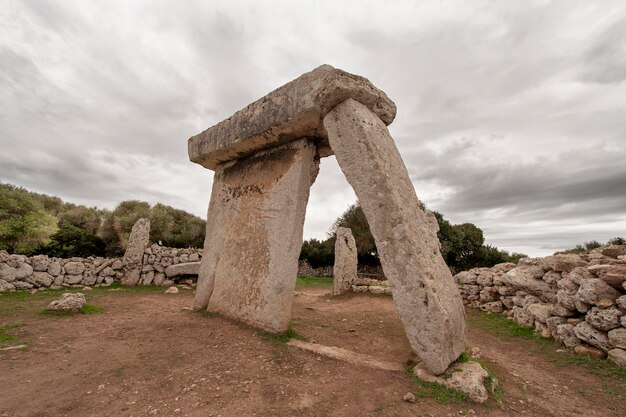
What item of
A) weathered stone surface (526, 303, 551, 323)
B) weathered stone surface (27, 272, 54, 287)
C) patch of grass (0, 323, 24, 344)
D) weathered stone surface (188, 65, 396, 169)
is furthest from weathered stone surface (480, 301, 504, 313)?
weathered stone surface (27, 272, 54, 287)

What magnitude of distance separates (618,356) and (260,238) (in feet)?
16.1

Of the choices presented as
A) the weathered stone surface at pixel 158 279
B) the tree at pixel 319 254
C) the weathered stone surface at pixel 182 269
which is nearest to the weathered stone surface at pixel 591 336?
the weathered stone surface at pixel 182 269

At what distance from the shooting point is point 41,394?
2.79 metres

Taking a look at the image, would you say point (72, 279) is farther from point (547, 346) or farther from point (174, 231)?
point (547, 346)

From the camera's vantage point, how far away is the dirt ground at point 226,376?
267 centimetres

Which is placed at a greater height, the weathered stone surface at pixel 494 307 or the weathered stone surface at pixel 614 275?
the weathered stone surface at pixel 614 275

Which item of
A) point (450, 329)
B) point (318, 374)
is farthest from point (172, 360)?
point (450, 329)

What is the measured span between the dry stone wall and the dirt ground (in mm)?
3799

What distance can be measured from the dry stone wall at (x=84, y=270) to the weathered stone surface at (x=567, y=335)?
963 cm

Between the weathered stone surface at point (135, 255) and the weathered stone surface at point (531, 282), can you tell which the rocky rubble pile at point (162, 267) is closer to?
the weathered stone surface at point (135, 255)

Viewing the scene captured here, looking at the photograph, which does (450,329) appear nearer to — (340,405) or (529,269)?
(340,405)

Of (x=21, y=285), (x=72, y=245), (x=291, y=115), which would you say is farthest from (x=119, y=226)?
(x=291, y=115)

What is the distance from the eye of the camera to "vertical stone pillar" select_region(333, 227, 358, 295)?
976cm

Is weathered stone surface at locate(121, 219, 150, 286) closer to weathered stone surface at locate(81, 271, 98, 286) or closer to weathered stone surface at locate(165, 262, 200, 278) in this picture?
weathered stone surface at locate(81, 271, 98, 286)
